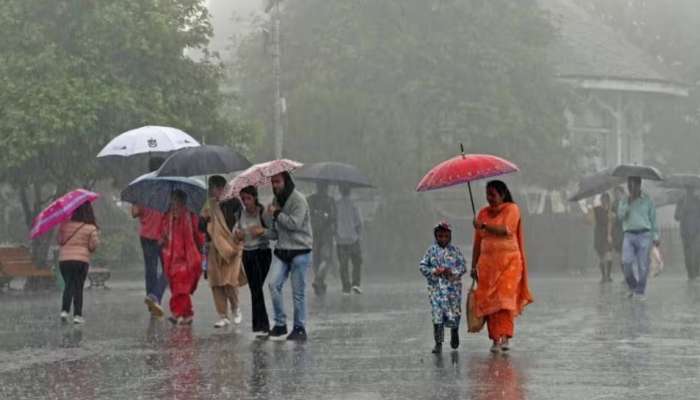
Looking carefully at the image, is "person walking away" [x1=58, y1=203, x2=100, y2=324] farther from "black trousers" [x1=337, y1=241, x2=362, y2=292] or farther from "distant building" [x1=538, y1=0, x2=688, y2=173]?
"distant building" [x1=538, y1=0, x2=688, y2=173]

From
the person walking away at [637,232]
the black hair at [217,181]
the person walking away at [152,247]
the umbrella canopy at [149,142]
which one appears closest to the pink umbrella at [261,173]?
the black hair at [217,181]

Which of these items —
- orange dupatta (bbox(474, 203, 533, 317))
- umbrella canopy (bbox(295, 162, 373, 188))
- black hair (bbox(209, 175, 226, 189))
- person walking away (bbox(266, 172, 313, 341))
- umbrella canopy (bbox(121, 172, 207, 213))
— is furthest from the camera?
umbrella canopy (bbox(295, 162, 373, 188))

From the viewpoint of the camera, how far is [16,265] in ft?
89.4

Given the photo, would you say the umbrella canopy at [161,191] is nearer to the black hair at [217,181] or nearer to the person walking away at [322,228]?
the black hair at [217,181]

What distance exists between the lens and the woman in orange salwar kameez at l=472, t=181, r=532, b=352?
13250mm

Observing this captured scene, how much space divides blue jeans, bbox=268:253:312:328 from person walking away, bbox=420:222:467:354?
5.37 feet

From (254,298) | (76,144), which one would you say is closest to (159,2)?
(76,144)

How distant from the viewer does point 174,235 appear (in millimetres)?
16688

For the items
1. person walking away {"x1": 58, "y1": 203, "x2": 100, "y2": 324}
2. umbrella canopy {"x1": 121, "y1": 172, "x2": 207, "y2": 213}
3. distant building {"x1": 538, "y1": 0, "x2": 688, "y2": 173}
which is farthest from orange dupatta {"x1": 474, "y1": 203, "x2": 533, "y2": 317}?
distant building {"x1": 538, "y1": 0, "x2": 688, "y2": 173}

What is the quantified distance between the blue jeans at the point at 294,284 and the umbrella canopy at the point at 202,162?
1.58m

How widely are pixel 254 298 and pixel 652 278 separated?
16.1m

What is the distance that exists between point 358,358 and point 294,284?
1.89 m

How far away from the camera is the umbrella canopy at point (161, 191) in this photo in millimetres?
17156

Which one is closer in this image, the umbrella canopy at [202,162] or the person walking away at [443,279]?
the person walking away at [443,279]
